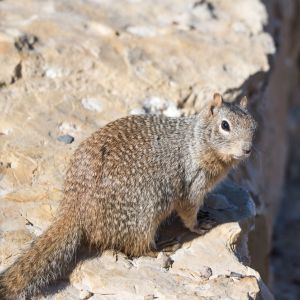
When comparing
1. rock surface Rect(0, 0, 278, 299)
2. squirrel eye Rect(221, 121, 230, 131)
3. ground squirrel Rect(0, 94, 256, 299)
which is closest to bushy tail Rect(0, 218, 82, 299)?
ground squirrel Rect(0, 94, 256, 299)

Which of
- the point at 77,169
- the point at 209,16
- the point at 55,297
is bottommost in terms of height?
the point at 55,297

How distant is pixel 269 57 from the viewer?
6.48 m

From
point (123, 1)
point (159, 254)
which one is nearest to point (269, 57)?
point (123, 1)

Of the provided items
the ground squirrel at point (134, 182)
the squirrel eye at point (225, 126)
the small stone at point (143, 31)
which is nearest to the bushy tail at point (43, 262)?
the ground squirrel at point (134, 182)

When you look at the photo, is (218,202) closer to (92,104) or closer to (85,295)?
(92,104)

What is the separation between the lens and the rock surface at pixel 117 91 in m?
4.03

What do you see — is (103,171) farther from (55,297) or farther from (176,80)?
(176,80)

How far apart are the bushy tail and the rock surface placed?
0.45ft

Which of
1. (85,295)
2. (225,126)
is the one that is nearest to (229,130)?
(225,126)

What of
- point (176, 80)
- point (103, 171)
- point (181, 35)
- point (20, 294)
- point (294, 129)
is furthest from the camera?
point (294, 129)

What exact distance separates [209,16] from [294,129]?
3.66 m

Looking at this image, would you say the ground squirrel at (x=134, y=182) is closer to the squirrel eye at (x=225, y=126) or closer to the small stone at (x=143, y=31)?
the squirrel eye at (x=225, y=126)

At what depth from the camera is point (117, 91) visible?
18.6 feet

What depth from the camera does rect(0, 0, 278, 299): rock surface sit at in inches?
159
